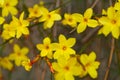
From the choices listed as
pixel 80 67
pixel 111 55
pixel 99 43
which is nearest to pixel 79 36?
pixel 99 43

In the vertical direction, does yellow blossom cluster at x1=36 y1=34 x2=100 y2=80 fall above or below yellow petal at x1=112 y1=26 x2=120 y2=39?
below

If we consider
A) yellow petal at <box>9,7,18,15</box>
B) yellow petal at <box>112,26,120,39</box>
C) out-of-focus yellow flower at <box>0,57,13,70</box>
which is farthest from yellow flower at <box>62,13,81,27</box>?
out-of-focus yellow flower at <box>0,57,13,70</box>

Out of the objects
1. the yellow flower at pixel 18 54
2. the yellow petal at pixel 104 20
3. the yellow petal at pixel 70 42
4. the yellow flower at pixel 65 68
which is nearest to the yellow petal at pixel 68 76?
the yellow flower at pixel 65 68

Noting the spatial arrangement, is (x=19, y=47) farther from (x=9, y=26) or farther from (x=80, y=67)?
(x=80, y=67)

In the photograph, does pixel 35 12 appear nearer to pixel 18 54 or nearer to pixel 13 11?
pixel 13 11

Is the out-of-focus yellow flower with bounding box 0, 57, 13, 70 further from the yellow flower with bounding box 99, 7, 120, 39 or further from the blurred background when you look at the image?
the yellow flower with bounding box 99, 7, 120, 39

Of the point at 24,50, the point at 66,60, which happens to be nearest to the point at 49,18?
the point at 66,60

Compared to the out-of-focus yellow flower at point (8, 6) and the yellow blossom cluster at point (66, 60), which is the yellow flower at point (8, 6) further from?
the yellow blossom cluster at point (66, 60)
